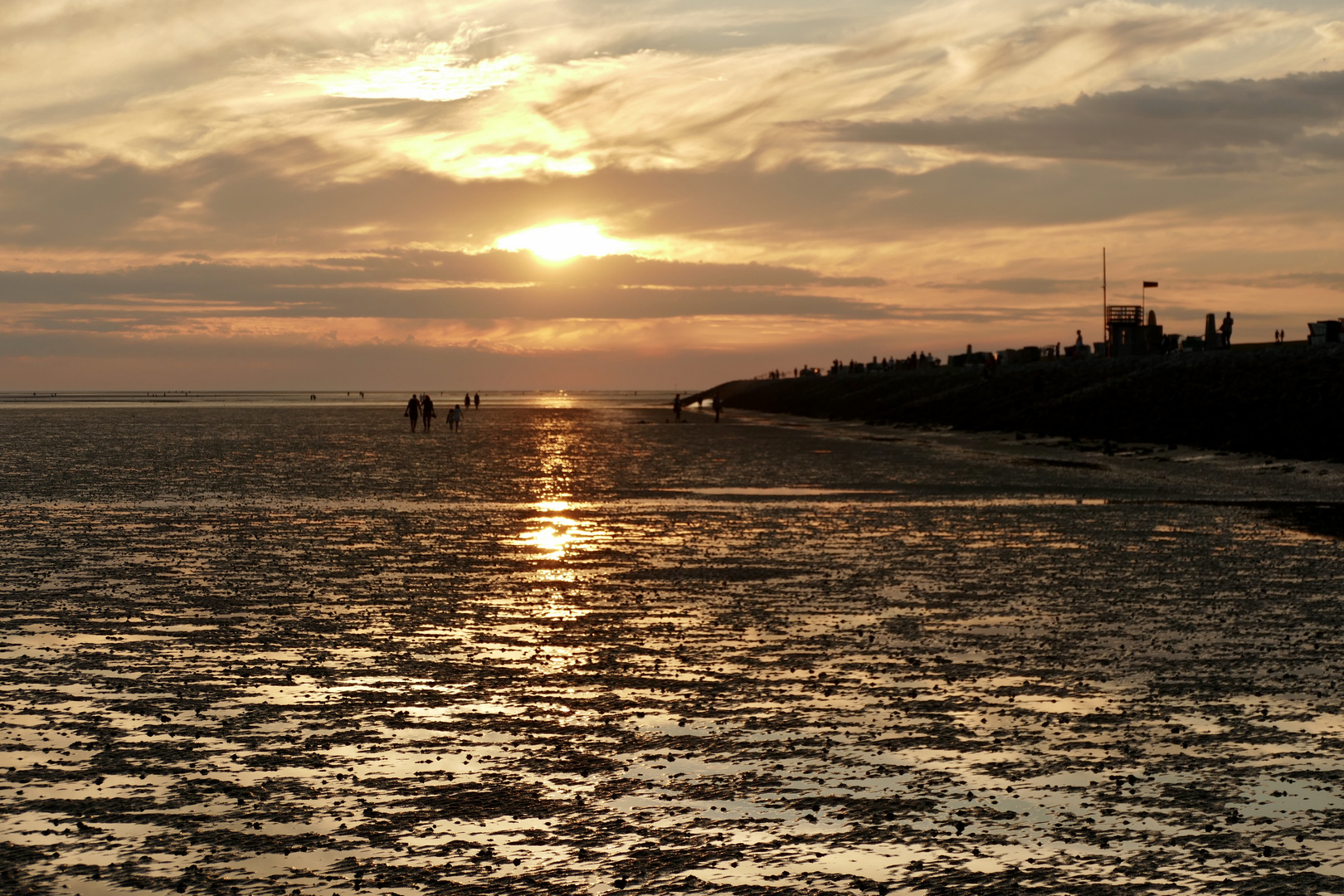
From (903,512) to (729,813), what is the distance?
19.9 metres

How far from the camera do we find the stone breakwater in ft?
161

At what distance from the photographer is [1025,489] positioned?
3350cm

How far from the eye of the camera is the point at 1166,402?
63.6 m

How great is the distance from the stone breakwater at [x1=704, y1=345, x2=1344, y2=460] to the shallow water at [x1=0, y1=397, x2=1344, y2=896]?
26671mm

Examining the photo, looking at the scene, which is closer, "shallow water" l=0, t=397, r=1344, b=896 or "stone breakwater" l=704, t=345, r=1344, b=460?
"shallow water" l=0, t=397, r=1344, b=896

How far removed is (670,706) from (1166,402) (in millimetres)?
58366

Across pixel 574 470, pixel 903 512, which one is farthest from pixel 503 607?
pixel 574 470

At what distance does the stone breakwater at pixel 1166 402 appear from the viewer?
49.2 metres

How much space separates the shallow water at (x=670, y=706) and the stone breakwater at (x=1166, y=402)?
2667cm

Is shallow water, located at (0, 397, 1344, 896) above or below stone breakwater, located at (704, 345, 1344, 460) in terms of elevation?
below

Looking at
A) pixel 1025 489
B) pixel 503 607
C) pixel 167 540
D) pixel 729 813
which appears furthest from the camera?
pixel 1025 489

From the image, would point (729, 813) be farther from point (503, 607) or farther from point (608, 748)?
point (503, 607)

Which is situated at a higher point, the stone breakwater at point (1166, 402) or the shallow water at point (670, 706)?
the stone breakwater at point (1166, 402)

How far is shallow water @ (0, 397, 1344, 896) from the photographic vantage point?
Result: 7.07 metres
